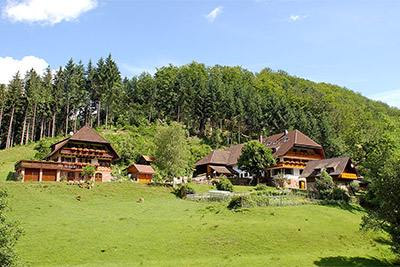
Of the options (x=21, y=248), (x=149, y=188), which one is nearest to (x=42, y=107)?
(x=149, y=188)

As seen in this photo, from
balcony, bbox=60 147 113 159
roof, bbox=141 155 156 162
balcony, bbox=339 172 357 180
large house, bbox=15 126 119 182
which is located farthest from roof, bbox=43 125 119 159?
balcony, bbox=339 172 357 180

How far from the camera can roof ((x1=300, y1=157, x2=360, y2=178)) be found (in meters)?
53.1

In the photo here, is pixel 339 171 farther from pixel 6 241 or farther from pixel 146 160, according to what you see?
pixel 6 241

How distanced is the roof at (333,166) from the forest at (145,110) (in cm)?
1762

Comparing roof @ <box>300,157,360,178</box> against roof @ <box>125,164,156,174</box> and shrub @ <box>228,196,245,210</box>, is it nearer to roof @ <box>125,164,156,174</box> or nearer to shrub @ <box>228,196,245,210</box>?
shrub @ <box>228,196,245,210</box>

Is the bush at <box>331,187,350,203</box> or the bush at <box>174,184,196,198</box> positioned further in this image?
the bush at <box>174,184,196,198</box>

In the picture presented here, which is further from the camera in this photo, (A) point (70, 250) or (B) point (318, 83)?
(B) point (318, 83)

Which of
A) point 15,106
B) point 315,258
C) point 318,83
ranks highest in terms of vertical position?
point 318,83

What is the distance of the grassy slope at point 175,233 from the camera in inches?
1020

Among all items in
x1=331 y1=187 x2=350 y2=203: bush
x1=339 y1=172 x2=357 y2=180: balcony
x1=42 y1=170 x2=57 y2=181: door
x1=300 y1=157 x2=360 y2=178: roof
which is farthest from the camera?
x1=300 y1=157 x2=360 y2=178: roof

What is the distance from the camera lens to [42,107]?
85188 mm

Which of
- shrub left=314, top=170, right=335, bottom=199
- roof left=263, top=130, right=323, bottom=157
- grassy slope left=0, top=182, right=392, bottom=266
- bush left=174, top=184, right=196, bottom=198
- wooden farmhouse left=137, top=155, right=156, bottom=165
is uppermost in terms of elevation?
roof left=263, top=130, right=323, bottom=157

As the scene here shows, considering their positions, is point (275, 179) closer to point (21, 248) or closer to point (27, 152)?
point (21, 248)

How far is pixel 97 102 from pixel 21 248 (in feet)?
230
